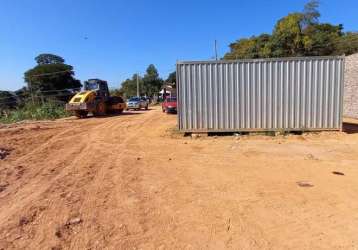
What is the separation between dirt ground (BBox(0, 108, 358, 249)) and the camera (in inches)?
138

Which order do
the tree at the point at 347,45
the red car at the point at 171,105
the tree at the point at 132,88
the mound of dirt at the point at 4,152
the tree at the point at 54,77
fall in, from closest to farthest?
the mound of dirt at the point at 4,152, the red car at the point at 171,105, the tree at the point at 347,45, the tree at the point at 54,77, the tree at the point at 132,88

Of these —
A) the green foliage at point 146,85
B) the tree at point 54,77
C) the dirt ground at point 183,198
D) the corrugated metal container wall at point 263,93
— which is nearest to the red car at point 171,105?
the corrugated metal container wall at point 263,93

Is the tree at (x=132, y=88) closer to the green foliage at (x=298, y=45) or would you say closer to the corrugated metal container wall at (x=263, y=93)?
the green foliage at (x=298, y=45)

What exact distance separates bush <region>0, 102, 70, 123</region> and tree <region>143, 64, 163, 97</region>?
3963cm

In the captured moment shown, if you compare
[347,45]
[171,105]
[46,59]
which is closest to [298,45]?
[347,45]

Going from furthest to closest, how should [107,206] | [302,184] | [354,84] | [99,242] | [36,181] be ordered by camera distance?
1. [354,84]
2. [36,181]
3. [302,184]
4. [107,206]
5. [99,242]

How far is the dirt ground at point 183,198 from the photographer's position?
11.5ft

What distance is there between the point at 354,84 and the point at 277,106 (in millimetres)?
7234

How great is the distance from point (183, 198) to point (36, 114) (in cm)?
2103

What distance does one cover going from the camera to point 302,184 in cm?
530

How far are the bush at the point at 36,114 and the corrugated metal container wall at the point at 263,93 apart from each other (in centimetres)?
1532

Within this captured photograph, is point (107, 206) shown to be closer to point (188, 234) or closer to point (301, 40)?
point (188, 234)

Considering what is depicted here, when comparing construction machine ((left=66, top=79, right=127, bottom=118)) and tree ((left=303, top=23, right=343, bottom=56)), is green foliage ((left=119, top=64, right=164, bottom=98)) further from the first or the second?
construction machine ((left=66, top=79, right=127, bottom=118))

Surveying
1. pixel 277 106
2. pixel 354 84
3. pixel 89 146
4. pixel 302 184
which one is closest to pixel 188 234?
pixel 302 184
